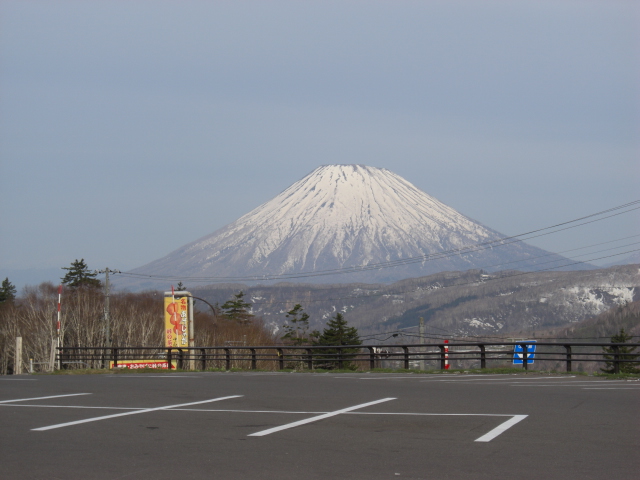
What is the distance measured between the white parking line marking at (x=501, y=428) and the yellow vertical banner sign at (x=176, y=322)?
128 ft

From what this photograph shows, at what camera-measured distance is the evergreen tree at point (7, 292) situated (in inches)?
4222

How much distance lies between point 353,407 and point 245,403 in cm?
204

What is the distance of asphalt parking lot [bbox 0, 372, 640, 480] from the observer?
781cm

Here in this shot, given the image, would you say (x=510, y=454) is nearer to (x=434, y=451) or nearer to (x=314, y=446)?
(x=434, y=451)

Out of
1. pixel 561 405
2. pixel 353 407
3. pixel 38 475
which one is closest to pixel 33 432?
pixel 38 475

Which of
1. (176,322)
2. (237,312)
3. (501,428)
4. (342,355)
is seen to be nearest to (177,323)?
(176,322)

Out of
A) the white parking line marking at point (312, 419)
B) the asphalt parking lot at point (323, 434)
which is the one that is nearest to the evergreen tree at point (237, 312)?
the asphalt parking lot at point (323, 434)

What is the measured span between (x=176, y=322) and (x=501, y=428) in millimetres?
40241

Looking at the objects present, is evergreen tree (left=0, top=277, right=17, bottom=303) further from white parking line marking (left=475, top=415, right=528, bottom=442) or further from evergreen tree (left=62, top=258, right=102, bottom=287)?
white parking line marking (left=475, top=415, right=528, bottom=442)

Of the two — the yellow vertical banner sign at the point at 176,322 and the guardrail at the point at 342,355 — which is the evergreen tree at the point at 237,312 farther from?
the yellow vertical banner sign at the point at 176,322

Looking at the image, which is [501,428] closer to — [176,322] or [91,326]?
[176,322]

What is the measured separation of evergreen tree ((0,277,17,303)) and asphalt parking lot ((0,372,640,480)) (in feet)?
323

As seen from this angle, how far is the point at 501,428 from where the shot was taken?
10.2 metres

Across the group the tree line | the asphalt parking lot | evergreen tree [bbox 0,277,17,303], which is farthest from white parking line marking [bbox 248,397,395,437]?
evergreen tree [bbox 0,277,17,303]
